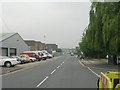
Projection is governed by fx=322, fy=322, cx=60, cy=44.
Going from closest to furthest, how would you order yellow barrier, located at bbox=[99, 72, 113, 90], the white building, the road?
yellow barrier, located at bbox=[99, 72, 113, 90], the road, the white building

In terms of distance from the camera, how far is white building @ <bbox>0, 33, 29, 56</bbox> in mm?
86000

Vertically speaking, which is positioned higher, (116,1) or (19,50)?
(116,1)

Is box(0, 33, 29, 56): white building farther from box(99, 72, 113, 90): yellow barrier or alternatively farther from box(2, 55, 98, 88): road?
box(99, 72, 113, 90): yellow barrier

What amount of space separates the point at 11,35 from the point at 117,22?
207 feet

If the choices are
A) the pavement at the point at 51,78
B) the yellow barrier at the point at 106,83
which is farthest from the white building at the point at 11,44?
the yellow barrier at the point at 106,83

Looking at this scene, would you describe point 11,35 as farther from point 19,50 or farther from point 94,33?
point 94,33

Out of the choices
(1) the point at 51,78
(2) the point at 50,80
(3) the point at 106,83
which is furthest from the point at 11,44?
(3) the point at 106,83

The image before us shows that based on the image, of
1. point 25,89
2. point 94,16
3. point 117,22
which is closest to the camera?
point 25,89

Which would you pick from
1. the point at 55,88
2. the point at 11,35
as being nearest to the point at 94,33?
the point at 55,88

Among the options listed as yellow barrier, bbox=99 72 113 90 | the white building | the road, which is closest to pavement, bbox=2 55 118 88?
the road

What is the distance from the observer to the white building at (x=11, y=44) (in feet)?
282

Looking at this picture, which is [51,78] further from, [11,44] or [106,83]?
[11,44]

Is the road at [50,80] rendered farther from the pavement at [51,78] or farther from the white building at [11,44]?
the white building at [11,44]

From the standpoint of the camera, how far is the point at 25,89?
556 inches
